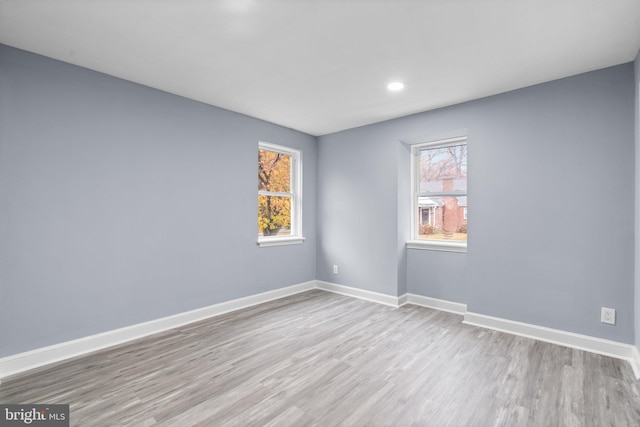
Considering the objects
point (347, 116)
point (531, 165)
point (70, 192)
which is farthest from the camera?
point (347, 116)

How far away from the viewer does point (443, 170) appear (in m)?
4.12

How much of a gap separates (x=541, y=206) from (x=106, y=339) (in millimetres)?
4380

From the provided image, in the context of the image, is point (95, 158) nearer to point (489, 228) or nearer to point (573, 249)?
point (489, 228)

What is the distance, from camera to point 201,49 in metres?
2.41

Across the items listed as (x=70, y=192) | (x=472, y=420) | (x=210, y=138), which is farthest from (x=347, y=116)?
(x=472, y=420)

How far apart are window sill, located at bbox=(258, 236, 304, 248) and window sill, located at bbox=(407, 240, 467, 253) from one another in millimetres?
1676

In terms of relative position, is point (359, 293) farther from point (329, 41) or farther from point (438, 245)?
point (329, 41)

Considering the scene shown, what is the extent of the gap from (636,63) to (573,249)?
5.30 feet

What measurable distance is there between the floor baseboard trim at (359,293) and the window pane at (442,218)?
101 cm

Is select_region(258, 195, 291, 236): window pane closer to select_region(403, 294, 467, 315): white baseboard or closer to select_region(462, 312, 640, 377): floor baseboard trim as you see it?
select_region(403, 294, 467, 315): white baseboard

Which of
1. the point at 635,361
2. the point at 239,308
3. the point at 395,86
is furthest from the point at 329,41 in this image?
the point at 635,361

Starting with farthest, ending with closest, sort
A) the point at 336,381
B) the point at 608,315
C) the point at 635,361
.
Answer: the point at 608,315, the point at 635,361, the point at 336,381

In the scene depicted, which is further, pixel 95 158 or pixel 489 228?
pixel 489 228

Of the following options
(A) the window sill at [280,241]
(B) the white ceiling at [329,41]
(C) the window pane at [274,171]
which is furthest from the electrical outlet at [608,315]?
(C) the window pane at [274,171]
